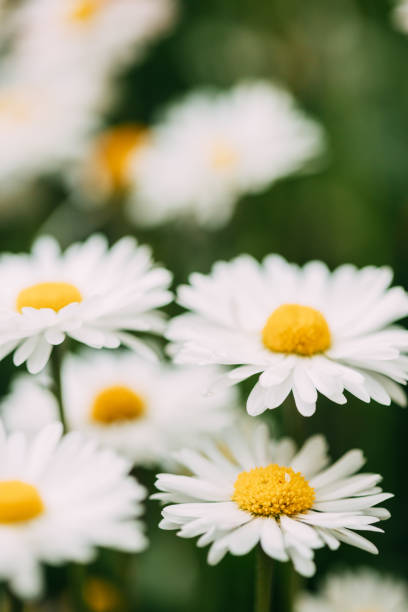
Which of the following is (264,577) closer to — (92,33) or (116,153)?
(116,153)

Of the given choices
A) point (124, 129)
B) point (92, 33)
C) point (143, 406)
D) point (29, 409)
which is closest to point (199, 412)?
point (143, 406)

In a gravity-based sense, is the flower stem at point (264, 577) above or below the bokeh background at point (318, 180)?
below

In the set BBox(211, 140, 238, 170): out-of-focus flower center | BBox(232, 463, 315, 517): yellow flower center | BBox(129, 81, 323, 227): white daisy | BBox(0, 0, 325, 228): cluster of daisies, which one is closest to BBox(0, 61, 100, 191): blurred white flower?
BBox(0, 0, 325, 228): cluster of daisies

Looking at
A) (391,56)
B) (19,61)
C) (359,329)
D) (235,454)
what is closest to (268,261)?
(359,329)

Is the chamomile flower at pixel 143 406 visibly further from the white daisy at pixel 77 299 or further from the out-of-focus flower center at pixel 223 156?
the out-of-focus flower center at pixel 223 156

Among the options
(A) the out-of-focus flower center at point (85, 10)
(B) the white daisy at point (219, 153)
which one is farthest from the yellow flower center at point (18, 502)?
(A) the out-of-focus flower center at point (85, 10)

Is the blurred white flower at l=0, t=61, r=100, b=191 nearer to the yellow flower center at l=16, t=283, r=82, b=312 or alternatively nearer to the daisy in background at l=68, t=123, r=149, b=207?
the daisy in background at l=68, t=123, r=149, b=207
